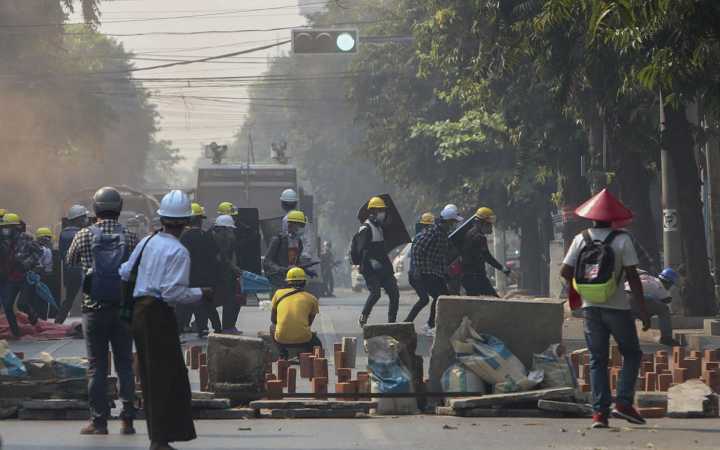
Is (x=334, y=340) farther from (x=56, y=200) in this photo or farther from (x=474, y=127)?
(x=56, y=200)

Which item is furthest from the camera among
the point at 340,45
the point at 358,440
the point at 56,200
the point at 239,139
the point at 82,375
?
the point at 239,139

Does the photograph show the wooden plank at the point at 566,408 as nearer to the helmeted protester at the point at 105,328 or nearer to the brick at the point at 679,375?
the brick at the point at 679,375

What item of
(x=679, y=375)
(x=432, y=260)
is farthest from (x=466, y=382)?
(x=432, y=260)

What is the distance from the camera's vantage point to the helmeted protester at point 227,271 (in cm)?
2094

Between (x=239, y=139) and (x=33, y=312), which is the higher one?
(x=239, y=139)

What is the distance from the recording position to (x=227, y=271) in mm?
21000

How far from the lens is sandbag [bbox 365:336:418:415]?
42.1 feet

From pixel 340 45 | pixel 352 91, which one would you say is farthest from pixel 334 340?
pixel 352 91

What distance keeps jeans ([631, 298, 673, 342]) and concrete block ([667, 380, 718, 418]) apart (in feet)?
18.8

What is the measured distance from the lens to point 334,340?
2191 cm

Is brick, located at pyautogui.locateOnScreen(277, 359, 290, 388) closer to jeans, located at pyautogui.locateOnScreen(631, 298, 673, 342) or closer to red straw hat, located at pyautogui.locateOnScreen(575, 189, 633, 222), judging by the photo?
red straw hat, located at pyautogui.locateOnScreen(575, 189, 633, 222)

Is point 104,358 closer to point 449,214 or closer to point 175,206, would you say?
point 175,206

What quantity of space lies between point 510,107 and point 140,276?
22202 mm

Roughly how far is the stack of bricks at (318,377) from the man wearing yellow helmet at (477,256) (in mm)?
6446
